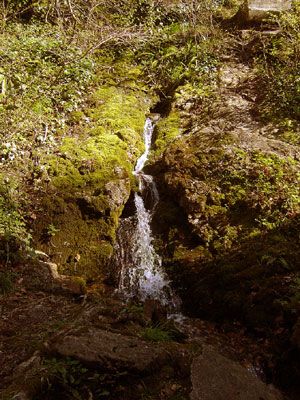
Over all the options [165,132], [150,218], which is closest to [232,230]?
[150,218]

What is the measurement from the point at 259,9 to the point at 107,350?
1395 cm

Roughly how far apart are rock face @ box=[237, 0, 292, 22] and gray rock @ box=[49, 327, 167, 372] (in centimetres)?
1259

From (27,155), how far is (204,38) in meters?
8.44

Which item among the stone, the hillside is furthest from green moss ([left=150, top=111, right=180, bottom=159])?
the stone

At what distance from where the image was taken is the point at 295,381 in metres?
3.33

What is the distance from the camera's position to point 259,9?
36.8ft

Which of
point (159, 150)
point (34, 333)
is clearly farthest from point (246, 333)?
point (159, 150)

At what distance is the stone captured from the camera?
250cm

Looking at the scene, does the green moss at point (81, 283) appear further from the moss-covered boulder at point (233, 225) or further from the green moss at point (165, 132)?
the green moss at point (165, 132)

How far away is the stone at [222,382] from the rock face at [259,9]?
1237cm

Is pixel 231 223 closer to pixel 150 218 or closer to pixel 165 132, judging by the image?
pixel 150 218

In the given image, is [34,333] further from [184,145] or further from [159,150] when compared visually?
[159,150]

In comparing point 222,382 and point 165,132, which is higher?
point 165,132

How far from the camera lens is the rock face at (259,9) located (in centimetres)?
1032
